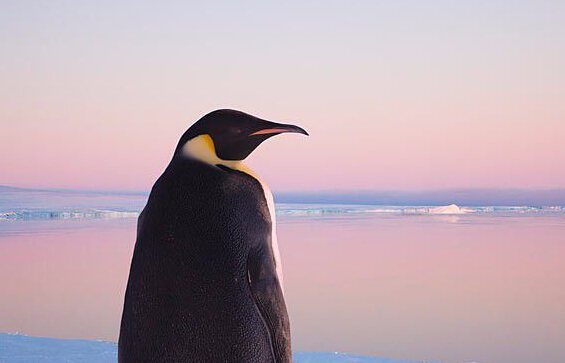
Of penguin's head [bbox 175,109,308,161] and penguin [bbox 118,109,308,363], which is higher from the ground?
penguin's head [bbox 175,109,308,161]

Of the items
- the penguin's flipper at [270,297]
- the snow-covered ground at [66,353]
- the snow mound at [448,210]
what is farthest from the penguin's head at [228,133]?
the snow mound at [448,210]

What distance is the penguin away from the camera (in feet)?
5.24

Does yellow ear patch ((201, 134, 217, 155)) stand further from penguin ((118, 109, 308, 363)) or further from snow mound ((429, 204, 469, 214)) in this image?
snow mound ((429, 204, 469, 214))

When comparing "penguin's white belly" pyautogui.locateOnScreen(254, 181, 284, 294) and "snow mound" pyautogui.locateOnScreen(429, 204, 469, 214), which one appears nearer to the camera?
"penguin's white belly" pyautogui.locateOnScreen(254, 181, 284, 294)

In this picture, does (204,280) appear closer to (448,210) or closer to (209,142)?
(209,142)

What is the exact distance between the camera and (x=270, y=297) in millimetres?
1638

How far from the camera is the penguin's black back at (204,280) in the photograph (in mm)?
1596

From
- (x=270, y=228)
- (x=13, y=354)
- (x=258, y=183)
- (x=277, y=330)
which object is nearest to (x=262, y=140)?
(x=258, y=183)

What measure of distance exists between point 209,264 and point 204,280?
0.04 m

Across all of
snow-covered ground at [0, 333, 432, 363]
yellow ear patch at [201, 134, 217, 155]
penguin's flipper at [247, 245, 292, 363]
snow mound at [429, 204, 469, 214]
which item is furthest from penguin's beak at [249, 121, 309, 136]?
snow mound at [429, 204, 469, 214]

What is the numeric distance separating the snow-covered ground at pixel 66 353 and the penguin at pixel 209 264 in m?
2.38

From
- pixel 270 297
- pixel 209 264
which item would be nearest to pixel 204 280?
pixel 209 264

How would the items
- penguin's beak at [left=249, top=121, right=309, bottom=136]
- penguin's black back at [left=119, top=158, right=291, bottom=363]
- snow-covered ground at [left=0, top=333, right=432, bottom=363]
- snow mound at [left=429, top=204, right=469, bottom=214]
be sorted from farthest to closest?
snow mound at [left=429, top=204, right=469, bottom=214] → snow-covered ground at [left=0, top=333, right=432, bottom=363] → penguin's beak at [left=249, top=121, right=309, bottom=136] → penguin's black back at [left=119, top=158, right=291, bottom=363]

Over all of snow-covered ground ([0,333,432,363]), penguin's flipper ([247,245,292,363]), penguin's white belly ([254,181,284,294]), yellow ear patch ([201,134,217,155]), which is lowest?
snow-covered ground ([0,333,432,363])
